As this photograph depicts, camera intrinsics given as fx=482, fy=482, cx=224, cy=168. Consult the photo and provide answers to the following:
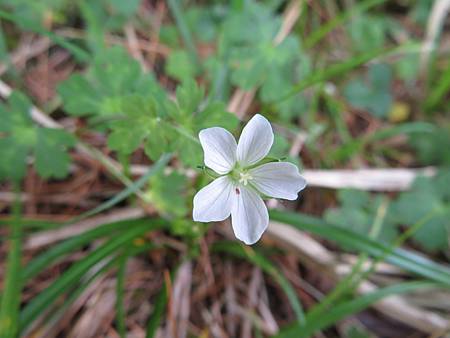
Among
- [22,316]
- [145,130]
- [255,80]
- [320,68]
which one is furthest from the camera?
[320,68]

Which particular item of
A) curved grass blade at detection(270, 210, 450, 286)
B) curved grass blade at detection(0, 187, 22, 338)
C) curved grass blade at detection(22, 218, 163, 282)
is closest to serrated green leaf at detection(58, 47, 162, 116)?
curved grass blade at detection(22, 218, 163, 282)

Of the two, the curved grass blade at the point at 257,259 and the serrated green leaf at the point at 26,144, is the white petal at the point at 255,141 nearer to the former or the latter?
the curved grass blade at the point at 257,259

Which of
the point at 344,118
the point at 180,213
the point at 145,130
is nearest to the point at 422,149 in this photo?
the point at 344,118

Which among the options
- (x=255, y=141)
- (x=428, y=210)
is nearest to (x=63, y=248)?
(x=255, y=141)

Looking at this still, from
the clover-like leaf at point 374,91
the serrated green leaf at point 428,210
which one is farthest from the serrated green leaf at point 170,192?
the clover-like leaf at point 374,91

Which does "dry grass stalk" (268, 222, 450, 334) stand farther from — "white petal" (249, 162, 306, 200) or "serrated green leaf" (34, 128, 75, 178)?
"serrated green leaf" (34, 128, 75, 178)

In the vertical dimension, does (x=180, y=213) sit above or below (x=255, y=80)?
below

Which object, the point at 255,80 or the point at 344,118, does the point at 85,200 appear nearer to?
the point at 255,80
